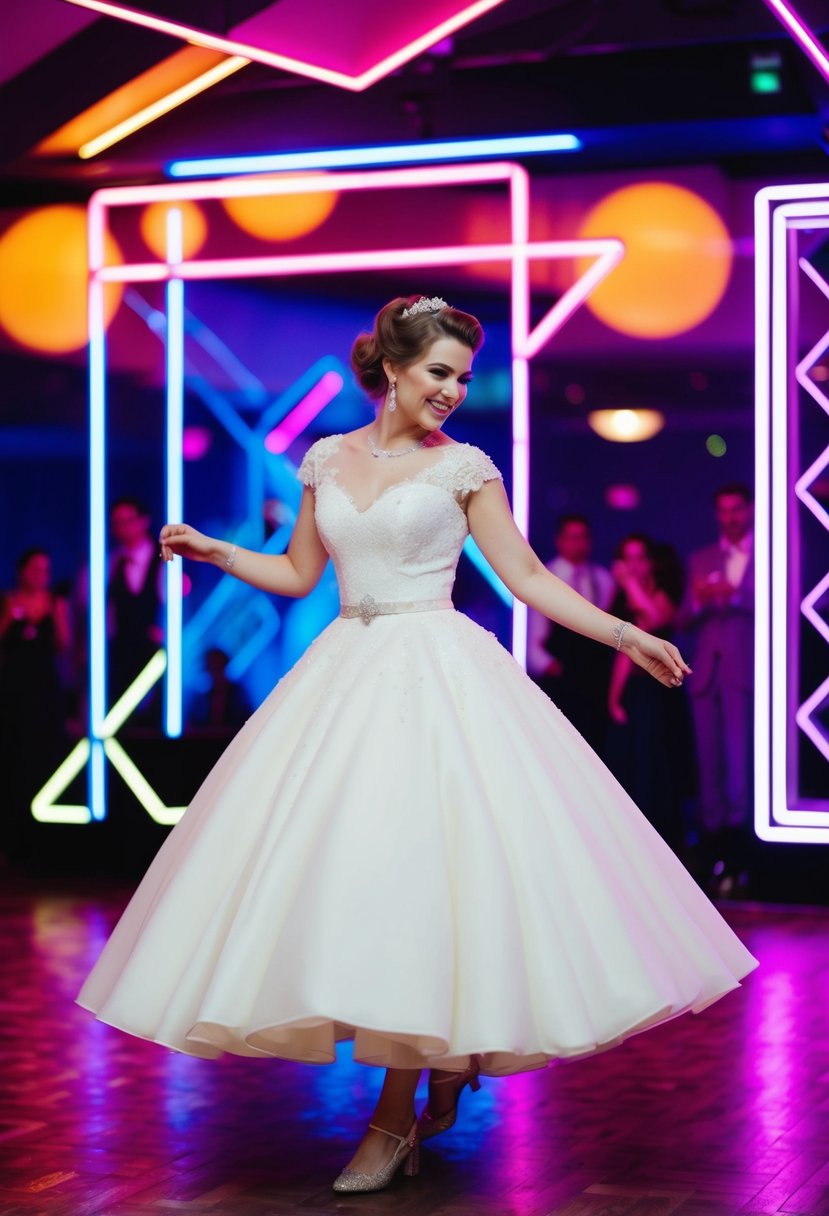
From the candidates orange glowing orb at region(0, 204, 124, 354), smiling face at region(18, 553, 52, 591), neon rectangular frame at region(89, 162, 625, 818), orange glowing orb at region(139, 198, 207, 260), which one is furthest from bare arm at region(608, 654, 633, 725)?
orange glowing orb at region(0, 204, 124, 354)

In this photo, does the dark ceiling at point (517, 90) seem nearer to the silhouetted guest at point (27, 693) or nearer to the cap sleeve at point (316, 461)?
the silhouetted guest at point (27, 693)

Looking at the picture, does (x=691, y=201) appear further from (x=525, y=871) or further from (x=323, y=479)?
(x=525, y=871)

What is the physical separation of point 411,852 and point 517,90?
5.27 meters

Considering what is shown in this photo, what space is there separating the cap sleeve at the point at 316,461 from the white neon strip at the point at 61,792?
447cm

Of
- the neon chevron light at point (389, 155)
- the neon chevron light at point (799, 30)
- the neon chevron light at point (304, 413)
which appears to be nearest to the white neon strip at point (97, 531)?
the neon chevron light at point (389, 155)

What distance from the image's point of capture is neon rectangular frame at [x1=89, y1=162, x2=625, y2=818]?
7094 millimetres

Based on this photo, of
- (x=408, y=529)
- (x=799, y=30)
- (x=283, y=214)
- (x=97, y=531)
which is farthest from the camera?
(x=283, y=214)

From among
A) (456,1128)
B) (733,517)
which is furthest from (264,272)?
(456,1128)

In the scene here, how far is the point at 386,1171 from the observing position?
3.10 meters

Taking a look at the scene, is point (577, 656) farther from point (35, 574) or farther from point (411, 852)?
point (411, 852)

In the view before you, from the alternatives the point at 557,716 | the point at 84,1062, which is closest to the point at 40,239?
the point at 84,1062

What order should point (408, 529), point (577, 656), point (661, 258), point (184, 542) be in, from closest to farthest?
point (408, 529) → point (184, 542) → point (577, 656) → point (661, 258)

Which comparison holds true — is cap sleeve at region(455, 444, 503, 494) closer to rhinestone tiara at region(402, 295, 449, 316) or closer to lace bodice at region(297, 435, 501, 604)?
lace bodice at region(297, 435, 501, 604)

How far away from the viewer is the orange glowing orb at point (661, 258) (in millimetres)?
7711
